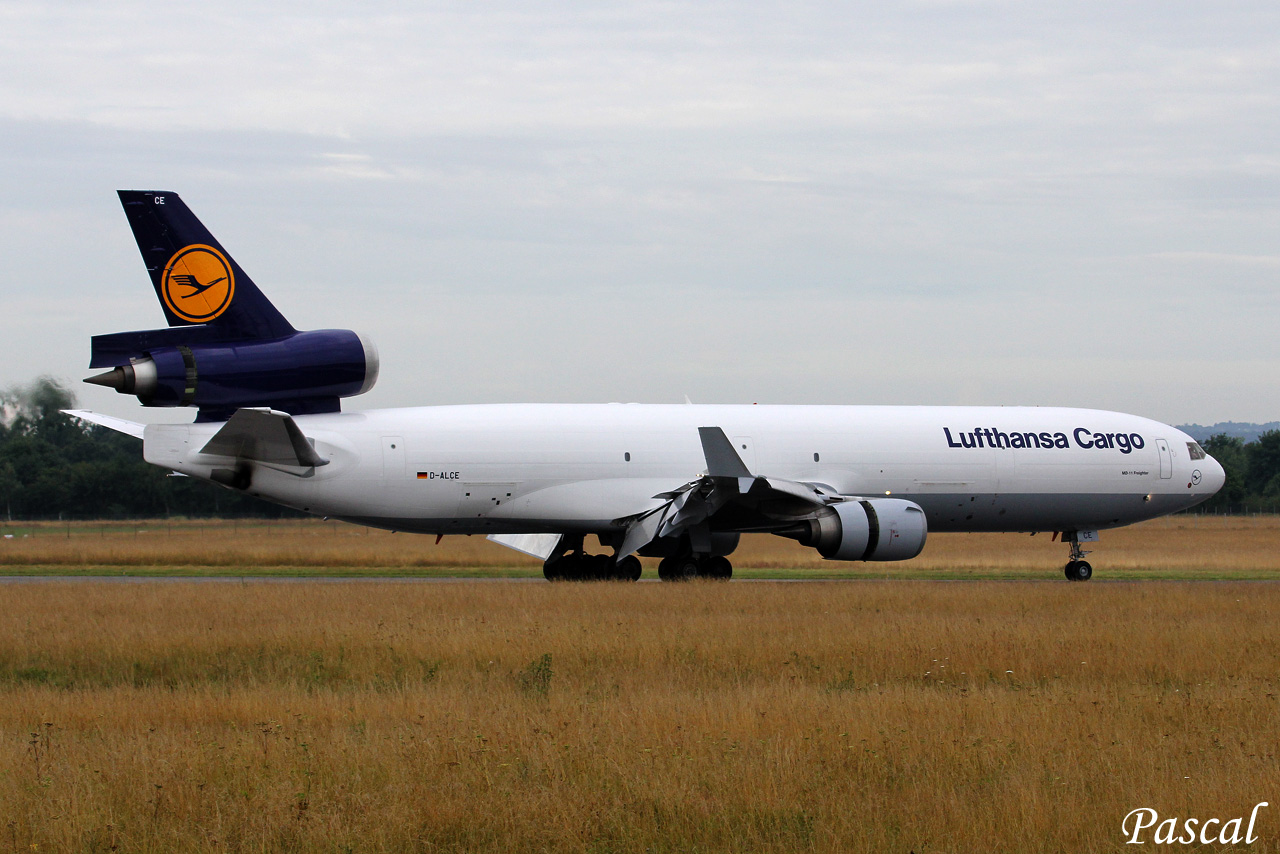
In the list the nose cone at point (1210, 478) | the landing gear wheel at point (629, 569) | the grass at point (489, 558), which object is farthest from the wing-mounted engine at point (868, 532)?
the nose cone at point (1210, 478)

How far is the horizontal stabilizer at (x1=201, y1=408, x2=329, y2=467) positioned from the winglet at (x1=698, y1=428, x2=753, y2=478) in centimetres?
681

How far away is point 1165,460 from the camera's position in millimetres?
29859

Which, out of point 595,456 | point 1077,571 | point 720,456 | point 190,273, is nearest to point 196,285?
point 190,273

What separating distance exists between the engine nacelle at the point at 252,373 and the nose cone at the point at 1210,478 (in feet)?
62.6

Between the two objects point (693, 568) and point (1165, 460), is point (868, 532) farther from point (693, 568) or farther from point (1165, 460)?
point (1165, 460)

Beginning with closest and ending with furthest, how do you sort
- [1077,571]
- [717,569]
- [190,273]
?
[190,273]
[717,569]
[1077,571]

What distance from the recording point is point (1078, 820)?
23.5 ft

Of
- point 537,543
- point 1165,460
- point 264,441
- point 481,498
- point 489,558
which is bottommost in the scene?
point 489,558

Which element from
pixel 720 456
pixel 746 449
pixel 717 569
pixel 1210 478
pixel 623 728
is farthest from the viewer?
pixel 1210 478

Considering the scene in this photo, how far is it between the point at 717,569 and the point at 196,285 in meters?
10.9

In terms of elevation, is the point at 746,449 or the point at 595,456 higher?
the point at 746,449

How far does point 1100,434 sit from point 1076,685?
60.4 ft

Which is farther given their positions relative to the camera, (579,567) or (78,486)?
(78,486)

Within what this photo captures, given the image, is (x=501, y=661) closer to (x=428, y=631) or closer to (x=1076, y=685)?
(x=428, y=631)
